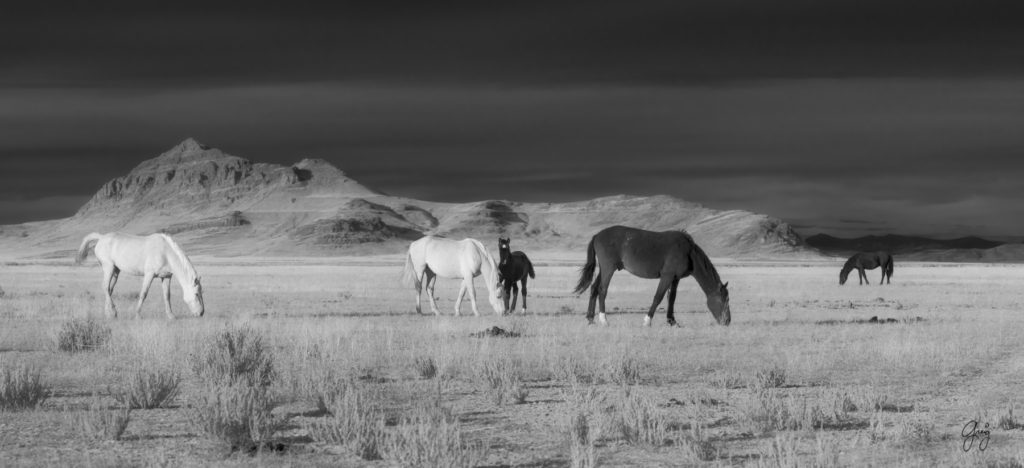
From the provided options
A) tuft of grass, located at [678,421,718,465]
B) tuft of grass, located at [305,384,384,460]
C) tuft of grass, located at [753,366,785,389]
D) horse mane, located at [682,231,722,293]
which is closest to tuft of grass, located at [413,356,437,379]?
tuft of grass, located at [305,384,384,460]

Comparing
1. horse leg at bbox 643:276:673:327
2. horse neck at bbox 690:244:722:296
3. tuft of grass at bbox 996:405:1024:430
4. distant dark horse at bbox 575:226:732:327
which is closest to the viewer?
tuft of grass at bbox 996:405:1024:430

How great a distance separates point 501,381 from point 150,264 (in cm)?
1345

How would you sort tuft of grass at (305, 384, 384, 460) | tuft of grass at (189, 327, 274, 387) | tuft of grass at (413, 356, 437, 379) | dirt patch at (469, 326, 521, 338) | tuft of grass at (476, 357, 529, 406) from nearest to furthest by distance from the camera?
tuft of grass at (305, 384, 384, 460)
tuft of grass at (476, 357, 529, 406)
tuft of grass at (189, 327, 274, 387)
tuft of grass at (413, 356, 437, 379)
dirt patch at (469, 326, 521, 338)

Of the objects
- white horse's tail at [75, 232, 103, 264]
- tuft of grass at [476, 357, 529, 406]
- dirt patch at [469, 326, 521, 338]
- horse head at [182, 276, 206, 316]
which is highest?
white horse's tail at [75, 232, 103, 264]

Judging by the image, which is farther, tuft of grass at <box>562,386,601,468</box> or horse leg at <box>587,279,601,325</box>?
horse leg at <box>587,279,601,325</box>

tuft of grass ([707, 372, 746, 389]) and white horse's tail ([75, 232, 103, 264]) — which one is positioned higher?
white horse's tail ([75, 232, 103, 264])

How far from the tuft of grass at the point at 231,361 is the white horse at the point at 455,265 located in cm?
1112

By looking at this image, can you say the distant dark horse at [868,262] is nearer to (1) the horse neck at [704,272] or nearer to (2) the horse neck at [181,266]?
(1) the horse neck at [704,272]

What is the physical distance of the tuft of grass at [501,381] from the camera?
39.9 feet

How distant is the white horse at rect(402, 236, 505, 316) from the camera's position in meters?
25.8

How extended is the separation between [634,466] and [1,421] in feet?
20.4

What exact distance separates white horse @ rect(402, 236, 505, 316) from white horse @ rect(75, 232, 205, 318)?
5625 millimetres

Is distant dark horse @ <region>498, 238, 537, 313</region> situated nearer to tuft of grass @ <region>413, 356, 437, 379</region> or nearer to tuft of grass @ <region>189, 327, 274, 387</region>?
tuft of grass @ <region>413, 356, 437, 379</region>
